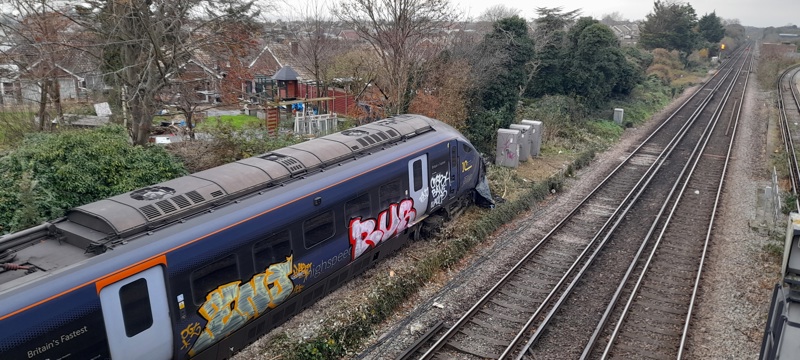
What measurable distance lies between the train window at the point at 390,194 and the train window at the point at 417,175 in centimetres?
68

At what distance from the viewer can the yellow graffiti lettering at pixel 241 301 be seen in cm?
904

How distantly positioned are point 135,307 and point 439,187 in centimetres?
961

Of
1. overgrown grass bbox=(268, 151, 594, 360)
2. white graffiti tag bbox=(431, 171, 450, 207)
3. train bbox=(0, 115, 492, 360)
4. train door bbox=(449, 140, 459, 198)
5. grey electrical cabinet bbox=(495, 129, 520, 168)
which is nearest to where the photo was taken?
train bbox=(0, 115, 492, 360)

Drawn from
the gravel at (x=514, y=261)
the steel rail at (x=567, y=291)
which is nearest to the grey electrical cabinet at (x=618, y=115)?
the steel rail at (x=567, y=291)

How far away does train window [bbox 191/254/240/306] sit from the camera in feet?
28.5

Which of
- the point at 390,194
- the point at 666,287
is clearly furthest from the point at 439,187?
the point at 666,287

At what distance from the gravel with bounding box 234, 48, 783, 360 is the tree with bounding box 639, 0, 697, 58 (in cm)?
5130

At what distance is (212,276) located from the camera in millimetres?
8961

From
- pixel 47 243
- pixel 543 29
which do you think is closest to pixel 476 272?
pixel 47 243

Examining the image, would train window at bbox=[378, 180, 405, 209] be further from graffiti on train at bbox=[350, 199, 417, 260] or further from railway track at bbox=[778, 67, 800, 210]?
railway track at bbox=[778, 67, 800, 210]

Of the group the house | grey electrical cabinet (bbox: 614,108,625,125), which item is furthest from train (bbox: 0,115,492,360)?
grey electrical cabinet (bbox: 614,108,625,125)

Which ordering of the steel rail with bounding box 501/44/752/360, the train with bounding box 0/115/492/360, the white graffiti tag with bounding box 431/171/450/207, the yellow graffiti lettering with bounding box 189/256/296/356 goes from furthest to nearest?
the white graffiti tag with bounding box 431/171/450/207 < the steel rail with bounding box 501/44/752/360 < the yellow graffiti lettering with bounding box 189/256/296/356 < the train with bounding box 0/115/492/360

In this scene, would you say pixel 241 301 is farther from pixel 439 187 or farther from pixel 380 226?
pixel 439 187

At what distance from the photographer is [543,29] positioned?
36.3 metres
